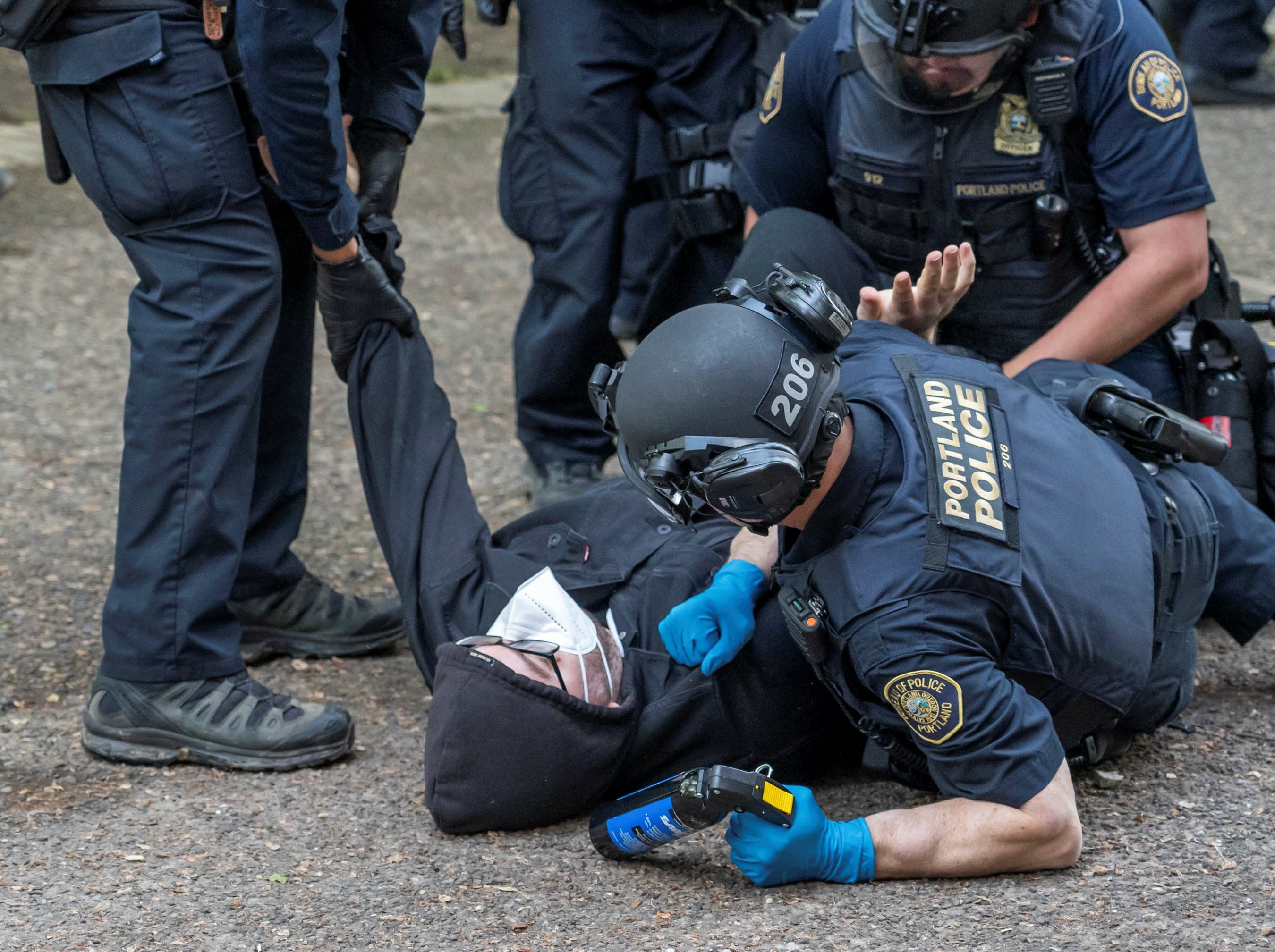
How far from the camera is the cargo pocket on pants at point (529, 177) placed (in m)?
3.46

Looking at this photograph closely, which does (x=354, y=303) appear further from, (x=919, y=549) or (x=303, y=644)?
(x=919, y=549)

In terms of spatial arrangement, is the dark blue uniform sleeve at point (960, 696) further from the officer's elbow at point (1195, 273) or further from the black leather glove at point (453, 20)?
the black leather glove at point (453, 20)

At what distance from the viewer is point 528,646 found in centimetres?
229

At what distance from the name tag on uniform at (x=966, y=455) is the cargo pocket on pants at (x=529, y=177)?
1.57m

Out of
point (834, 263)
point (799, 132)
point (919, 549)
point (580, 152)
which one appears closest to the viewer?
point (919, 549)

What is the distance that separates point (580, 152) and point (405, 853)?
188cm

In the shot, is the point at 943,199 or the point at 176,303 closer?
the point at 176,303

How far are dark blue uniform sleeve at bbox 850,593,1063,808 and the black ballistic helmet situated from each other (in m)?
1.24

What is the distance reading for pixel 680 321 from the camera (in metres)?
1.98

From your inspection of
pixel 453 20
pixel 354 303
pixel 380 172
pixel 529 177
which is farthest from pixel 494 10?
pixel 354 303

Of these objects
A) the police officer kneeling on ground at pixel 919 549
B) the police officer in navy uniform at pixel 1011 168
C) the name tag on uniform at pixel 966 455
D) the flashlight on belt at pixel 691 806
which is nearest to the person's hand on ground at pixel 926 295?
the police officer in navy uniform at pixel 1011 168

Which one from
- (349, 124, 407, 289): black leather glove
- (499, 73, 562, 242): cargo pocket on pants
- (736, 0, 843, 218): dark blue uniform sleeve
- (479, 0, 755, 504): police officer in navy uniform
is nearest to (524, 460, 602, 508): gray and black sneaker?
(479, 0, 755, 504): police officer in navy uniform

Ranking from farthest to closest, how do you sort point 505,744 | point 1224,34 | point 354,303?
point 1224,34 < point 354,303 < point 505,744

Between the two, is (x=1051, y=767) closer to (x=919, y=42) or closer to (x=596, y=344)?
(x=919, y=42)
